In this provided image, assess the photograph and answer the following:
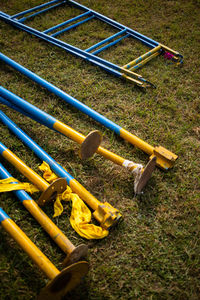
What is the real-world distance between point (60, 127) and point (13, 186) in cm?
86

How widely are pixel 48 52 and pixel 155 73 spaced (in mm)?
2071

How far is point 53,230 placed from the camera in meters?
2.27

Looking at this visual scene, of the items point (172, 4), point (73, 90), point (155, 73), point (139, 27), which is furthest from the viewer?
point (172, 4)

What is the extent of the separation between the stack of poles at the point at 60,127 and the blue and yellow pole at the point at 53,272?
110cm

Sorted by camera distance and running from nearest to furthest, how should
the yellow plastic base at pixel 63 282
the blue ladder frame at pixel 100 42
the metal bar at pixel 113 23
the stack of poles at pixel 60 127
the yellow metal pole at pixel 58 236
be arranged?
the yellow plastic base at pixel 63 282 < the yellow metal pole at pixel 58 236 < the stack of poles at pixel 60 127 < the blue ladder frame at pixel 100 42 < the metal bar at pixel 113 23

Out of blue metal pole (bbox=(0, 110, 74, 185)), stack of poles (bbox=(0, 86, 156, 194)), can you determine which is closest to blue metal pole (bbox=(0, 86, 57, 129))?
stack of poles (bbox=(0, 86, 156, 194))

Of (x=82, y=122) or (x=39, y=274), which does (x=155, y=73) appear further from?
(x=39, y=274)

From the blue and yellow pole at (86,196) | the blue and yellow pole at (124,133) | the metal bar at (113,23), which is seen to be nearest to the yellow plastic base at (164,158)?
the blue and yellow pole at (124,133)

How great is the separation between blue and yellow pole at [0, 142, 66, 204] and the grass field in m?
0.23

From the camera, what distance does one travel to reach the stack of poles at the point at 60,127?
2.74 meters

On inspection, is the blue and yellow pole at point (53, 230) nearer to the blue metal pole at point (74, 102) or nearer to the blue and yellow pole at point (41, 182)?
the blue and yellow pole at point (41, 182)

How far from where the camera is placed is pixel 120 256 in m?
2.38

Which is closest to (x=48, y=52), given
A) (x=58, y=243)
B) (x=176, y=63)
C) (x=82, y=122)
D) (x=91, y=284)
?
(x=82, y=122)

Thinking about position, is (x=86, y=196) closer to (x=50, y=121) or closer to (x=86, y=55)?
(x=50, y=121)
